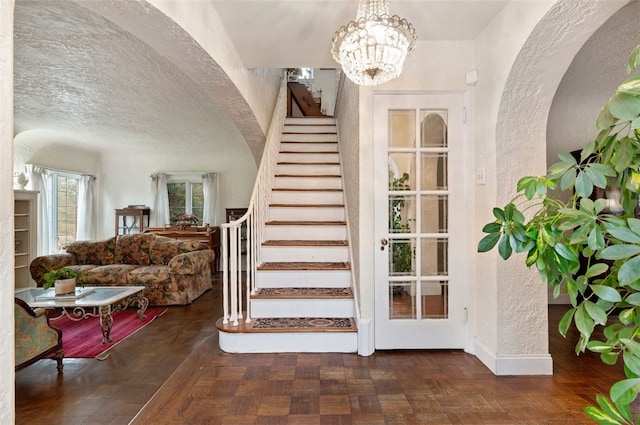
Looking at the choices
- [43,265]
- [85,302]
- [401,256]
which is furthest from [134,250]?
[401,256]

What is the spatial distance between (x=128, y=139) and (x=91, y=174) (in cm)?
186

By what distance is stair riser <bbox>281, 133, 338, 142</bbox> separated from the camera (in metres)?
5.41

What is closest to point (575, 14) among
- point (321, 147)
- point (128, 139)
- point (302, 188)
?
point (302, 188)

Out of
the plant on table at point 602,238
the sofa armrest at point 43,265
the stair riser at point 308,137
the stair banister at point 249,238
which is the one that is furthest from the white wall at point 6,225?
the sofa armrest at point 43,265

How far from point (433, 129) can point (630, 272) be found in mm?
2275

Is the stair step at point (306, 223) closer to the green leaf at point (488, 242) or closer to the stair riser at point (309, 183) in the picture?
the stair riser at point (309, 183)

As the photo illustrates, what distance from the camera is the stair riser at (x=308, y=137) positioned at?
5410mm

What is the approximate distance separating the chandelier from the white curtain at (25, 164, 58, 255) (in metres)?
6.77

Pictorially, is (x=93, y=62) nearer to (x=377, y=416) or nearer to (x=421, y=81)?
(x=421, y=81)

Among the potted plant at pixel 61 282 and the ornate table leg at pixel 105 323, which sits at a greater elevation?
the potted plant at pixel 61 282

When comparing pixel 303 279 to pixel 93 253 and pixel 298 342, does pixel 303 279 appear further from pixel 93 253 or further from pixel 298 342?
pixel 93 253

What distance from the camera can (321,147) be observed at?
520 cm

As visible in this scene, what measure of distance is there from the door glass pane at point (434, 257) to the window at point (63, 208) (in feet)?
24.1

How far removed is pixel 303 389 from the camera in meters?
2.22
